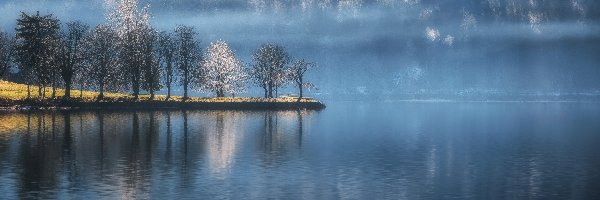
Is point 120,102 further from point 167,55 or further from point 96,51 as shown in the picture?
point 167,55

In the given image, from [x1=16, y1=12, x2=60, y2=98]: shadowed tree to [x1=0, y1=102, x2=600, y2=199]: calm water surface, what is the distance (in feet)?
165

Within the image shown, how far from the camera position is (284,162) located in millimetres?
71688

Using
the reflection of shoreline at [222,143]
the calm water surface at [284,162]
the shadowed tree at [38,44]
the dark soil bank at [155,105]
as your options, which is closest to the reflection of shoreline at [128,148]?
the reflection of shoreline at [222,143]

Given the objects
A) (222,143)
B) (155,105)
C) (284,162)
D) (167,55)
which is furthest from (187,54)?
(284,162)

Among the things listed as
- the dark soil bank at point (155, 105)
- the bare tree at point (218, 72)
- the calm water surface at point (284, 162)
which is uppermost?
the bare tree at point (218, 72)

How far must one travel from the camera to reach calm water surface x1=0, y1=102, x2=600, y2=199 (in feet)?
176

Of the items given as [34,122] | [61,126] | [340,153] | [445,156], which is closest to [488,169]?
[445,156]

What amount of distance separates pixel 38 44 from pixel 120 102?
79.9 feet

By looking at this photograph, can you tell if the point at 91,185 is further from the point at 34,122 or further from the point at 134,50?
the point at 134,50

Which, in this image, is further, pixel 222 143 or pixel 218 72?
pixel 218 72

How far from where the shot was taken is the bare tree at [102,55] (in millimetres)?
173000

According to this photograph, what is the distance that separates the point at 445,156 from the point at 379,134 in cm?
3603

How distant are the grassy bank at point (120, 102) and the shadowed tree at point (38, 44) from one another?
5356 mm

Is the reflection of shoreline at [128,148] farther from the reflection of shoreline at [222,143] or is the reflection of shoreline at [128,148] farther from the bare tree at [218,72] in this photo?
the bare tree at [218,72]
